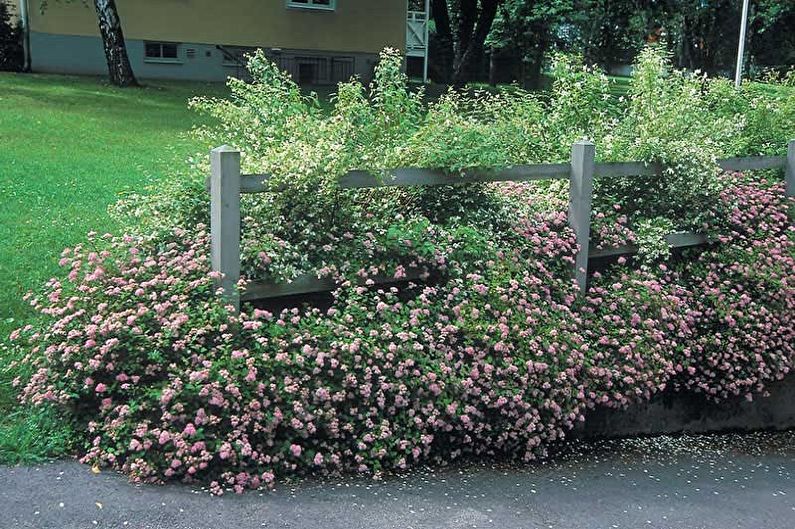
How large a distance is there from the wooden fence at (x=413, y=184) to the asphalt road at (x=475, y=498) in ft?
3.98

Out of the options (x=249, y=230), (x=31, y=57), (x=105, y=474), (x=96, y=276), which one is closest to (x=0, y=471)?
(x=105, y=474)

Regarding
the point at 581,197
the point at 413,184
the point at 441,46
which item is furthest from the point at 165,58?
the point at 413,184

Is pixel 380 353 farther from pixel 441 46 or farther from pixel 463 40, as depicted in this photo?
pixel 441 46

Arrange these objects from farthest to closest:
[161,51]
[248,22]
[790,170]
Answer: [248,22] → [161,51] → [790,170]

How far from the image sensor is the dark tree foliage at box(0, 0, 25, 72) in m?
22.1

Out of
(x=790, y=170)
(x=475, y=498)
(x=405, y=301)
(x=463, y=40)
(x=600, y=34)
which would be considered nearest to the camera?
(x=475, y=498)

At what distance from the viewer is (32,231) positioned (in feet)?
27.2

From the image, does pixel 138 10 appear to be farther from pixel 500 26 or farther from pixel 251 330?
pixel 251 330

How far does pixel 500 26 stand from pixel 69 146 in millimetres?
24897

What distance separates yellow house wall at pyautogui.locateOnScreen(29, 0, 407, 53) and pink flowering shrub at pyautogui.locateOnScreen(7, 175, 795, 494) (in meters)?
19.5

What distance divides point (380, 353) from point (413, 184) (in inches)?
52.7

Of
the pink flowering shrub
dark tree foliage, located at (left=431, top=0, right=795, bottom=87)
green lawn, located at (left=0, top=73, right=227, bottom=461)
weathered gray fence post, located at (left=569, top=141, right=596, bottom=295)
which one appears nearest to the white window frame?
green lawn, located at (left=0, top=73, right=227, bottom=461)

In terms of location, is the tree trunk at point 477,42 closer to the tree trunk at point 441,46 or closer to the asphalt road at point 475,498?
the tree trunk at point 441,46

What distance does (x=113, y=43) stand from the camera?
20250 millimetres
